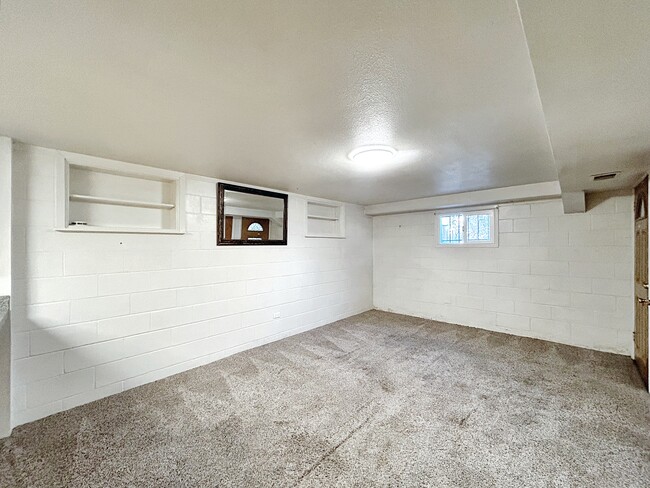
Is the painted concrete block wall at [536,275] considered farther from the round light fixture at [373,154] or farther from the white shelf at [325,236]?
the round light fixture at [373,154]

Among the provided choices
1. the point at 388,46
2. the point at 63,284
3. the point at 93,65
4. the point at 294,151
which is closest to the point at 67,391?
the point at 63,284

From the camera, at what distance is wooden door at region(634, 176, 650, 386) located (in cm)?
285

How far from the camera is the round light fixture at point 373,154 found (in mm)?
2270

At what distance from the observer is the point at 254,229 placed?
387 centimetres

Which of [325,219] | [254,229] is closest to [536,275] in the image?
[325,219]

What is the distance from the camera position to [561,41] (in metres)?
Result: 0.90

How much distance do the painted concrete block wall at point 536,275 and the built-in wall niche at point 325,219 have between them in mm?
1181

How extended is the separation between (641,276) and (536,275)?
1.10 metres

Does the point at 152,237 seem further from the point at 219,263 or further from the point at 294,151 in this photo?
the point at 294,151

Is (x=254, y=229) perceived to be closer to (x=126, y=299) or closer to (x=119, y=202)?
(x=119, y=202)

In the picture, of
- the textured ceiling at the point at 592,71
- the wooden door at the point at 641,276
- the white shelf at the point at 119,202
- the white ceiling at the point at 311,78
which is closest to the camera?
the textured ceiling at the point at 592,71

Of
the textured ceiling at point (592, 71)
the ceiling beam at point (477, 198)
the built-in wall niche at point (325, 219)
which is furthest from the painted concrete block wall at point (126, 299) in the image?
the textured ceiling at point (592, 71)

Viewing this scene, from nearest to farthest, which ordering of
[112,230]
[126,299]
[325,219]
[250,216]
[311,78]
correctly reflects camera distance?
[311,78] → [112,230] → [126,299] → [250,216] → [325,219]

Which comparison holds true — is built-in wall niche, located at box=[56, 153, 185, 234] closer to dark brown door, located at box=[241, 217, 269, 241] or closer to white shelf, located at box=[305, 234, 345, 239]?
dark brown door, located at box=[241, 217, 269, 241]
